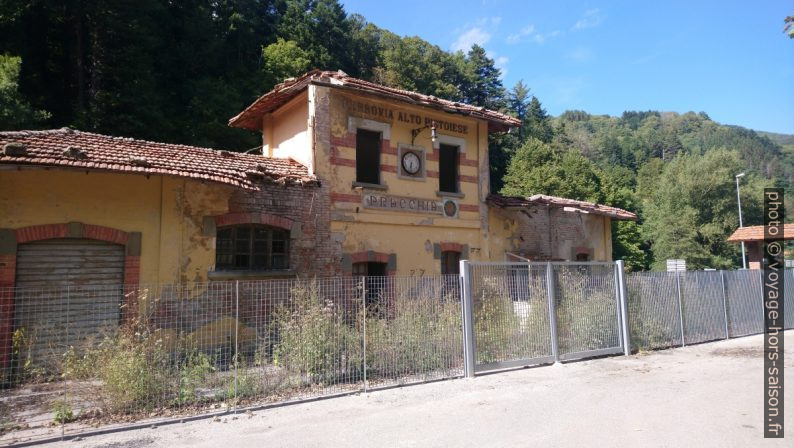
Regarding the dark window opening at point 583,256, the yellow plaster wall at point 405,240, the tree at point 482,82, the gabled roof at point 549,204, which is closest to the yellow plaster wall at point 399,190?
the yellow plaster wall at point 405,240

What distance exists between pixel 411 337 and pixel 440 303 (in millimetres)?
811

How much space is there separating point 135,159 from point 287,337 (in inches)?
→ 181

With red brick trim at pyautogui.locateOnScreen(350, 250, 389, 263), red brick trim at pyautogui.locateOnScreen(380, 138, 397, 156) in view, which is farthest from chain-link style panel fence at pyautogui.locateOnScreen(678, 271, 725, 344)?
red brick trim at pyautogui.locateOnScreen(380, 138, 397, 156)

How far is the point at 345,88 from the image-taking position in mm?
12141

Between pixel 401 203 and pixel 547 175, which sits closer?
pixel 401 203

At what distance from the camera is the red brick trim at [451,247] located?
1384 centimetres

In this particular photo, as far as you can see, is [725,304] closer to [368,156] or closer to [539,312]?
[539,312]

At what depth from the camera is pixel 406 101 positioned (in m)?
13.0

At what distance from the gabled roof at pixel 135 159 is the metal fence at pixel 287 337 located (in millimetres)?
2207

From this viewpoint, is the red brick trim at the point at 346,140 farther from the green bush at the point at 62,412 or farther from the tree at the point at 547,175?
the tree at the point at 547,175

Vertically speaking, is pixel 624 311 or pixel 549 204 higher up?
pixel 549 204

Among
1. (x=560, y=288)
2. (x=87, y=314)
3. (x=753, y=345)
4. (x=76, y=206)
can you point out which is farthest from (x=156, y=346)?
(x=753, y=345)

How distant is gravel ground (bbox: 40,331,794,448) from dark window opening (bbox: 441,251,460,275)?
18.3 feet

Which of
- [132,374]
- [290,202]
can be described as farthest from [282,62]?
[132,374]
